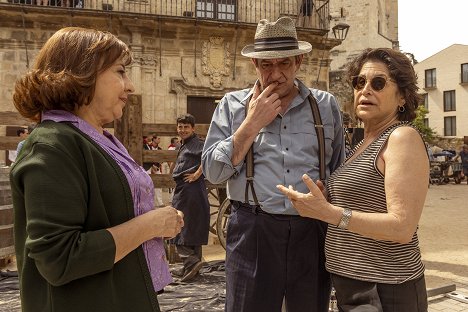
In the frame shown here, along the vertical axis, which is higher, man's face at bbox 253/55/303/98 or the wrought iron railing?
the wrought iron railing

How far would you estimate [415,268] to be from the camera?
6.07 feet

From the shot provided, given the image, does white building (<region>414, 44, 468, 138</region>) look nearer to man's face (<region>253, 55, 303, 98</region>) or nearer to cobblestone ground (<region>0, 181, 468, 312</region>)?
cobblestone ground (<region>0, 181, 468, 312</region>)

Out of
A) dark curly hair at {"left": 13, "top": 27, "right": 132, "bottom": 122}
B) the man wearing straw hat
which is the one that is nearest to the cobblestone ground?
the man wearing straw hat

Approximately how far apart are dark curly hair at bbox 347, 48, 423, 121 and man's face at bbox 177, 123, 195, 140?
150 inches

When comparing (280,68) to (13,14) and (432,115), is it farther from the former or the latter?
(432,115)

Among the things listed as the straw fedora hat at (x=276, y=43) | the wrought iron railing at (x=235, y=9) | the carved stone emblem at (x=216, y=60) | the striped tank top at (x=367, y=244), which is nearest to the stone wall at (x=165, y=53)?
the carved stone emblem at (x=216, y=60)

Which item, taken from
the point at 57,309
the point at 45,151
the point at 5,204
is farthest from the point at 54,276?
the point at 5,204

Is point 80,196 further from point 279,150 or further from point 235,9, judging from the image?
point 235,9

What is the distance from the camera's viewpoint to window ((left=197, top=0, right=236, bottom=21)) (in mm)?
15273

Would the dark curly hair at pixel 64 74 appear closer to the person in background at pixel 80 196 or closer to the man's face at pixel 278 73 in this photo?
the person in background at pixel 80 196

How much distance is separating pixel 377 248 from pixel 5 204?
4475 mm

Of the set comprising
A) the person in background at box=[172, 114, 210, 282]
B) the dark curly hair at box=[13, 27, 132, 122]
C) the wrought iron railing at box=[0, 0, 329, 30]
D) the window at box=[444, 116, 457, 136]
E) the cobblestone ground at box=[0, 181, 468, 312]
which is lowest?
the cobblestone ground at box=[0, 181, 468, 312]

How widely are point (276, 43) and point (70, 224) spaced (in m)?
1.48

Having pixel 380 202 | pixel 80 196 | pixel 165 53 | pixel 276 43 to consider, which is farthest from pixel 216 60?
pixel 80 196
